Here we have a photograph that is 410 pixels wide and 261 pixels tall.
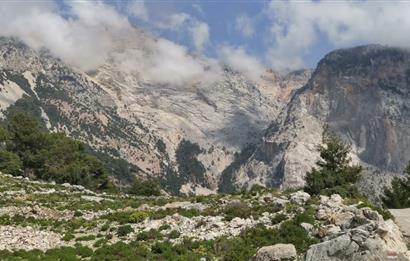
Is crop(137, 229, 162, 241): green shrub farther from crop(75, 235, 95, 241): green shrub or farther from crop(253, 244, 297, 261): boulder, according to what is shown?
crop(253, 244, 297, 261): boulder

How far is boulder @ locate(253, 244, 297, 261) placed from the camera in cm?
3212

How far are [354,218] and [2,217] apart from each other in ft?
96.4

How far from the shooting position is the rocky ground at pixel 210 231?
98.1ft

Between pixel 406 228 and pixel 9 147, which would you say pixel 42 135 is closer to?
pixel 9 147

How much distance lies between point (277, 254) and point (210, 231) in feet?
31.9

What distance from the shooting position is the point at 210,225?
42.5 m

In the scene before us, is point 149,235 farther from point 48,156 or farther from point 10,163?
point 48,156

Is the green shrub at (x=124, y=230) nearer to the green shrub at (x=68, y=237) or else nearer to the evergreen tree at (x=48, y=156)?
the green shrub at (x=68, y=237)

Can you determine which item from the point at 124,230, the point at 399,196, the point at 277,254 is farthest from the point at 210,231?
the point at 399,196

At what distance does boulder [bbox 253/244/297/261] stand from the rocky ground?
0.19ft

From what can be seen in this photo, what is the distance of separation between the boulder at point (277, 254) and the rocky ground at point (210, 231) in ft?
0.19

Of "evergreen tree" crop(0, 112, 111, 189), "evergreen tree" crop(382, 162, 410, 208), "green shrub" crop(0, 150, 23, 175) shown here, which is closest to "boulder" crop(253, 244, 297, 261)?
"evergreen tree" crop(382, 162, 410, 208)

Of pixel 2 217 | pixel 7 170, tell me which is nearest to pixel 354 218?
pixel 2 217

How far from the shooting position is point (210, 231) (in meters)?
41.2
